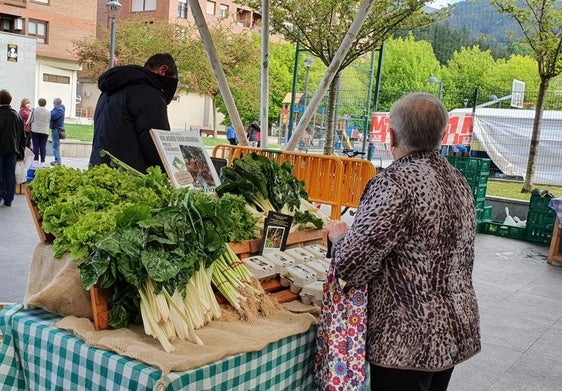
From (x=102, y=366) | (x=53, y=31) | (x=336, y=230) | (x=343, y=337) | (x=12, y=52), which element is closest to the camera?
(x=102, y=366)

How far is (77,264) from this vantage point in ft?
7.34

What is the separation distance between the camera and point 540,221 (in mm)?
10430

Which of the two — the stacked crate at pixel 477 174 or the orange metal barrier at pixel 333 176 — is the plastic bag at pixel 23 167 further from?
the stacked crate at pixel 477 174

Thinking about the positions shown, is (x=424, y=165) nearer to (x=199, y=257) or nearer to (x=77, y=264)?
(x=199, y=257)

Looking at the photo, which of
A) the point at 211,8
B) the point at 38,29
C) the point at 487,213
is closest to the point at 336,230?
the point at 487,213

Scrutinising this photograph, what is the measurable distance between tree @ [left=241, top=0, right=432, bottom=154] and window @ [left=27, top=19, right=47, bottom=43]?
36654mm

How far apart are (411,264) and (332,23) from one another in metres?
12.4

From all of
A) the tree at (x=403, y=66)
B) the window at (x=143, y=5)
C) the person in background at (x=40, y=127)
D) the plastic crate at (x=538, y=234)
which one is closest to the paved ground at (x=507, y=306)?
the plastic crate at (x=538, y=234)

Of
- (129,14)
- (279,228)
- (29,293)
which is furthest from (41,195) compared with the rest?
(129,14)

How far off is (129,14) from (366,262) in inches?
2271

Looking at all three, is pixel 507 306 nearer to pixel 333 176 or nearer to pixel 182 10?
pixel 333 176

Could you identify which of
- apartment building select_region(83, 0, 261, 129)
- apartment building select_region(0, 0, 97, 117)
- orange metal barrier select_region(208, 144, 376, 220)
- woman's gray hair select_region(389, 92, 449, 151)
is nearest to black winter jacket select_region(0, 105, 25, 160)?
orange metal barrier select_region(208, 144, 376, 220)

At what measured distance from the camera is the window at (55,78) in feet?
150

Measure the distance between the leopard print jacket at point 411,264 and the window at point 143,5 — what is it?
5459 cm
